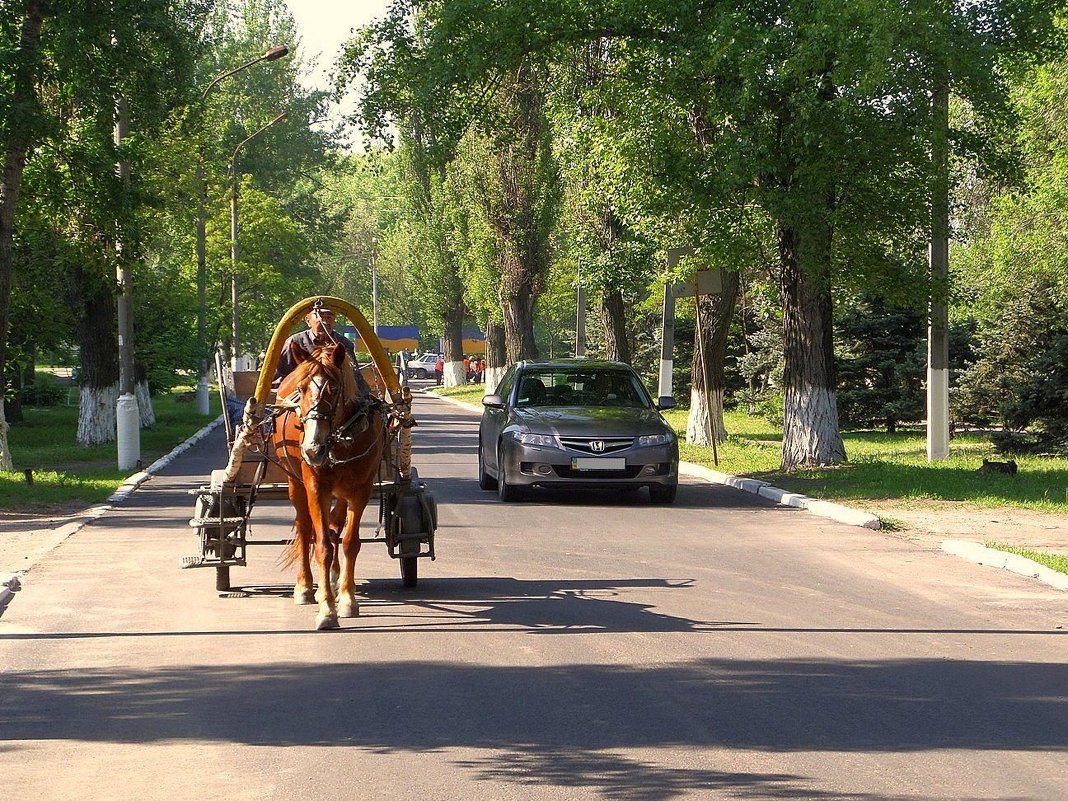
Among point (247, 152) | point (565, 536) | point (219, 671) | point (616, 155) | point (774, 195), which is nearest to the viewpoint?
point (219, 671)

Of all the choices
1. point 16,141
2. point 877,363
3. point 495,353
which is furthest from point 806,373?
point 495,353

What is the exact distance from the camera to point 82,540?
15383 mm

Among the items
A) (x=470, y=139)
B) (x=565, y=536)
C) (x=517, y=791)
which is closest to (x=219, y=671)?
(x=517, y=791)

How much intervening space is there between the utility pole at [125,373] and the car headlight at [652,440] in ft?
32.5

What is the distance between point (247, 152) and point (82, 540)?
58.0 m

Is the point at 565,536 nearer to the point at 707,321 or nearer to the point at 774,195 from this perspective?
the point at 774,195

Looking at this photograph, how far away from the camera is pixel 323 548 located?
10.1 meters

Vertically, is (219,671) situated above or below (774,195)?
below

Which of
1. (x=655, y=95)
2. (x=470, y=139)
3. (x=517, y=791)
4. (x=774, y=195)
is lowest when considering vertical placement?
(x=517, y=791)

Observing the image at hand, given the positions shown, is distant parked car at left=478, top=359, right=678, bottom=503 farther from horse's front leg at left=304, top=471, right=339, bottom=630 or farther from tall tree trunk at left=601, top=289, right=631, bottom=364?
tall tree trunk at left=601, top=289, right=631, bottom=364

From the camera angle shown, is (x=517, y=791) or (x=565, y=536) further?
(x=565, y=536)

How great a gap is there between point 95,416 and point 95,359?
142 cm

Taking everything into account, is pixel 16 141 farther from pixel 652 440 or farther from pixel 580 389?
pixel 652 440

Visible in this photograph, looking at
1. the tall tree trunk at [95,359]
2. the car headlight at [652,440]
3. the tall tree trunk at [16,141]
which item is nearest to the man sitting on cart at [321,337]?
the car headlight at [652,440]
